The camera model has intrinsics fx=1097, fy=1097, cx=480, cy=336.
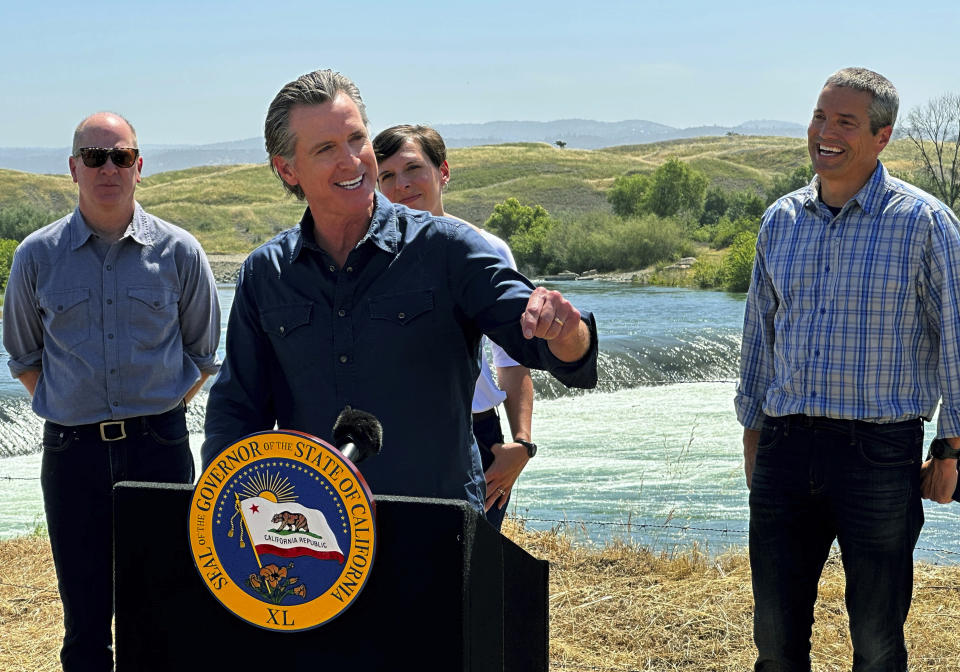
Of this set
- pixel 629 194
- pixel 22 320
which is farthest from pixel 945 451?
pixel 629 194

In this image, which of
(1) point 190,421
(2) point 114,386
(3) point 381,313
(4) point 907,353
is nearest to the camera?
(3) point 381,313

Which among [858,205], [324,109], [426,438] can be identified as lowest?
[426,438]

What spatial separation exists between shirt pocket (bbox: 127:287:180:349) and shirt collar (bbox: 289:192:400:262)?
4.36 feet

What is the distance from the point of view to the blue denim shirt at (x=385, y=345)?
6.37 ft

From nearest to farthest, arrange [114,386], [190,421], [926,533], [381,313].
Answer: [381,313], [114,386], [926,533], [190,421]

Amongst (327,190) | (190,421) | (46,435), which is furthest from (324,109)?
(190,421)

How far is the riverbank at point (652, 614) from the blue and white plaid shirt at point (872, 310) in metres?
1.33

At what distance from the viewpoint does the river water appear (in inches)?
316

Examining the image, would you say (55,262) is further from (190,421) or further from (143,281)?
(190,421)

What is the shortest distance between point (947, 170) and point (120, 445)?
58673mm

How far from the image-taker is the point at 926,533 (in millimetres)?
8227

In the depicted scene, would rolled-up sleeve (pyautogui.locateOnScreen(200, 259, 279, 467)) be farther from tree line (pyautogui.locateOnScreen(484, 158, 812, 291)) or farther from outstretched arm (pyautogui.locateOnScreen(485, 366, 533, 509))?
tree line (pyautogui.locateOnScreen(484, 158, 812, 291))

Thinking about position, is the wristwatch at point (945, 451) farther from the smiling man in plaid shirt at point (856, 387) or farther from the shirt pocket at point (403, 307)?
the shirt pocket at point (403, 307)

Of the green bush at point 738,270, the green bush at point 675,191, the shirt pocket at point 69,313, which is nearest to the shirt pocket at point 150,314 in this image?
the shirt pocket at point 69,313
